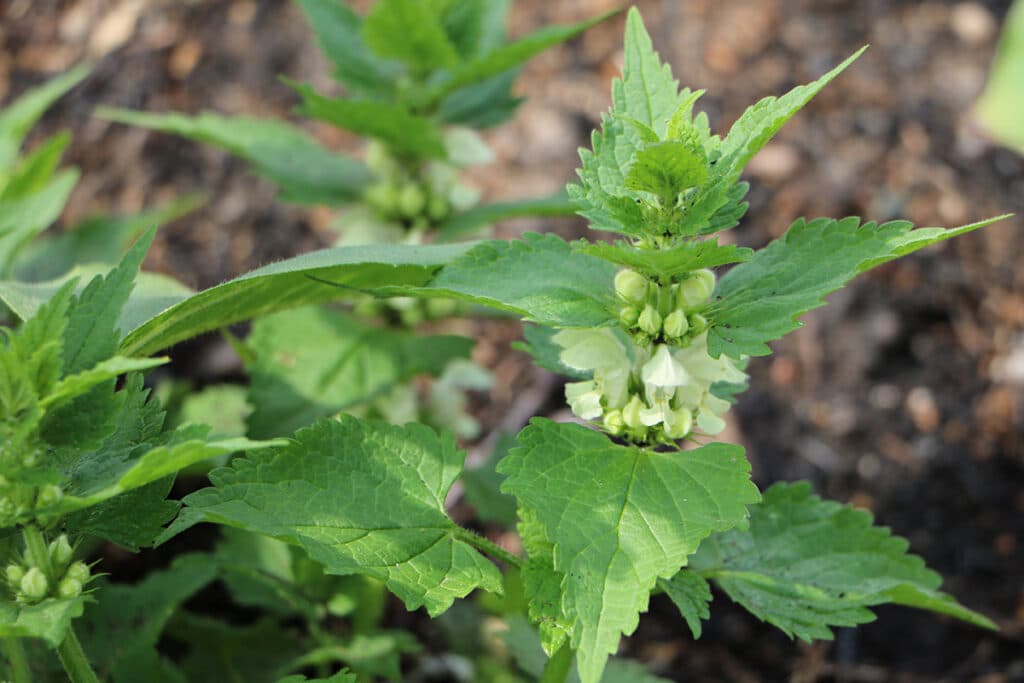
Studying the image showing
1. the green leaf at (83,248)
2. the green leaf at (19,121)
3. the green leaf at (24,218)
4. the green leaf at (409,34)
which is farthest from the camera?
the green leaf at (83,248)

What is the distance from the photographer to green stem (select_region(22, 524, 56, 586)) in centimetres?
102

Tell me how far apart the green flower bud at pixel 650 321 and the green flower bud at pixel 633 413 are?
0.09m

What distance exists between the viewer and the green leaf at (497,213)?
69.1 inches

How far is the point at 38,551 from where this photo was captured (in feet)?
3.36

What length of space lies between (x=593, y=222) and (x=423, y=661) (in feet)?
4.18

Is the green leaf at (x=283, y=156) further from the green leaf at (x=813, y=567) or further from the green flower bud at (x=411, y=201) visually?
the green leaf at (x=813, y=567)

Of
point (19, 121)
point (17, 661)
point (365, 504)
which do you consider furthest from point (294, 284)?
point (19, 121)

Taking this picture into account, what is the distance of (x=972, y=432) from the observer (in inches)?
101

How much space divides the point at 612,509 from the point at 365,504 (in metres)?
0.29

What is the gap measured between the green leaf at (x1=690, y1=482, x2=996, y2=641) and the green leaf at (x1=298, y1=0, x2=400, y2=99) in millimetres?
1087

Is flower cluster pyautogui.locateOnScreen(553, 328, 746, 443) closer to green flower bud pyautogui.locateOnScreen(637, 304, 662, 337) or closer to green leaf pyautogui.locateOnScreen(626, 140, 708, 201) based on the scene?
green flower bud pyautogui.locateOnScreen(637, 304, 662, 337)

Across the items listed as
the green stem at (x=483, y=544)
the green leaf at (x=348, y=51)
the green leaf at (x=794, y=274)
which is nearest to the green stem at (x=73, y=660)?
the green stem at (x=483, y=544)

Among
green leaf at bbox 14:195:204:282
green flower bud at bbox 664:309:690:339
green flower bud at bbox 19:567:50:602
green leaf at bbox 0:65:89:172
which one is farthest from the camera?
green leaf at bbox 14:195:204:282

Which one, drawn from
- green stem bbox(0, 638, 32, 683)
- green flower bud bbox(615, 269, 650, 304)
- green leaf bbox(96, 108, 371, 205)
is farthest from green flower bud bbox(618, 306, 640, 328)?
green leaf bbox(96, 108, 371, 205)
